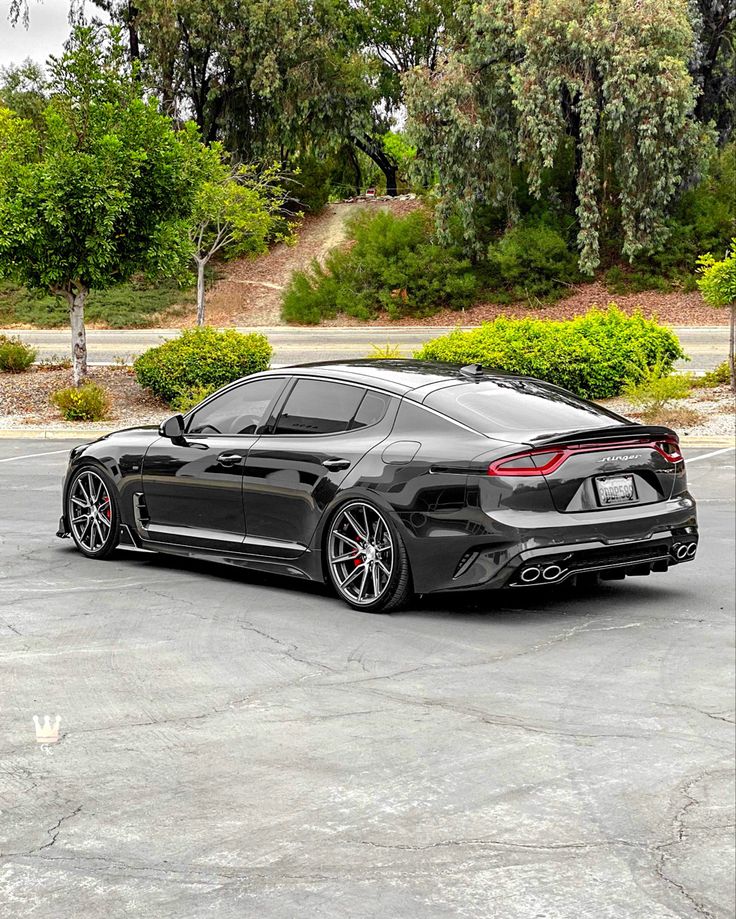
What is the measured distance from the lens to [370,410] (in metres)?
8.09

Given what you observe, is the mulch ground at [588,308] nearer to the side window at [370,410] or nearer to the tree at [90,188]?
the tree at [90,188]

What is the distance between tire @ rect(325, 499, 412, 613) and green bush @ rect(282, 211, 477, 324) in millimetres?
39990

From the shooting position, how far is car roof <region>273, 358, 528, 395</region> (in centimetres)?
814

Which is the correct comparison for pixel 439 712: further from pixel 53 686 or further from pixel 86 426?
pixel 86 426

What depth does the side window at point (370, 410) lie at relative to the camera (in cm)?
803

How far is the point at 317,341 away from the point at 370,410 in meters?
32.5

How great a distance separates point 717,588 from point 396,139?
74.7 m

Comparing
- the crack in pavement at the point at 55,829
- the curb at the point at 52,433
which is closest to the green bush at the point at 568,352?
the curb at the point at 52,433

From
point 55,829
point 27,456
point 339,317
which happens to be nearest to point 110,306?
point 339,317

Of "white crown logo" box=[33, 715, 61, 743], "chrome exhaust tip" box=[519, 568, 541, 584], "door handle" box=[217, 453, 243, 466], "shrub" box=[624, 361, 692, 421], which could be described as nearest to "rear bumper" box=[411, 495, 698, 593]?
"chrome exhaust tip" box=[519, 568, 541, 584]

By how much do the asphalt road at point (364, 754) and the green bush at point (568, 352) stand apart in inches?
478

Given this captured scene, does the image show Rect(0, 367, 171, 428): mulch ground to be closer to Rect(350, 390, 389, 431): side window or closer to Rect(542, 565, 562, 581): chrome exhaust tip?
Rect(350, 390, 389, 431): side window

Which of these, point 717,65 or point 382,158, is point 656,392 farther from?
point 382,158

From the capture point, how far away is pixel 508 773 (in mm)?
4961
